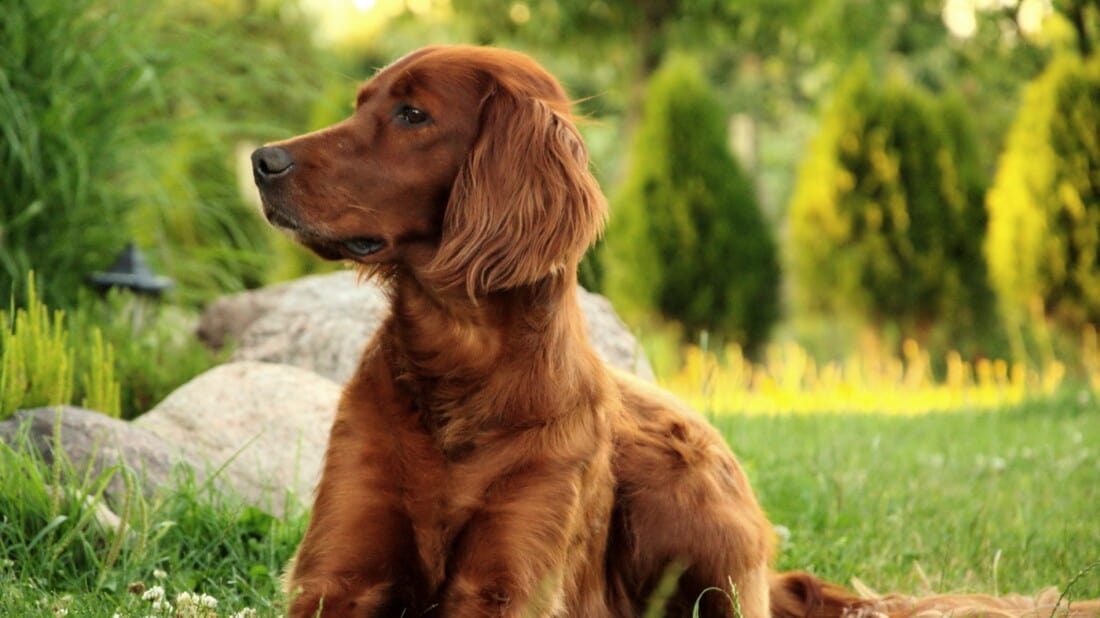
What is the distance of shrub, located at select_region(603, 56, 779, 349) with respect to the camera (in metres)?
10.6

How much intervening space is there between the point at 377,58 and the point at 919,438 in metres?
14.9

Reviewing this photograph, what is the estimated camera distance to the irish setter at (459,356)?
2.42 metres

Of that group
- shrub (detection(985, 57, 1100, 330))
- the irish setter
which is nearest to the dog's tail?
the irish setter

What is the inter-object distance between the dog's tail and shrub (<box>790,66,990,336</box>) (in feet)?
25.6

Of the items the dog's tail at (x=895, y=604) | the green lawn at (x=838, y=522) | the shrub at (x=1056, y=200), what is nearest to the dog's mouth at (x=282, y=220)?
the green lawn at (x=838, y=522)

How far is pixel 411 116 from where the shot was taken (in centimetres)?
253

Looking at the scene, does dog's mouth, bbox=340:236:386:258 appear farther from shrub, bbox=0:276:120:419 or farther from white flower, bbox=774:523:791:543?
white flower, bbox=774:523:791:543

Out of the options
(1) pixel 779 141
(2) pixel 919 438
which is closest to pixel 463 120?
(2) pixel 919 438

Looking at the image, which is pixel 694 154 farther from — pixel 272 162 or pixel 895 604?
pixel 272 162

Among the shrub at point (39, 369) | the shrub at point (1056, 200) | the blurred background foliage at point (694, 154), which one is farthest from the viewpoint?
the shrub at point (1056, 200)

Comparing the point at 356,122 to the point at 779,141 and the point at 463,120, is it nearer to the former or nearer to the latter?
the point at 463,120

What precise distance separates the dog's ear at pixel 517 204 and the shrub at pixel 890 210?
8.49 meters

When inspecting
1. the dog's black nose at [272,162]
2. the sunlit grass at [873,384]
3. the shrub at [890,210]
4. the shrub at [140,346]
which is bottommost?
the sunlit grass at [873,384]

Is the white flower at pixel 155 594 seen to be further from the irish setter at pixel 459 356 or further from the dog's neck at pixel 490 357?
the dog's neck at pixel 490 357
